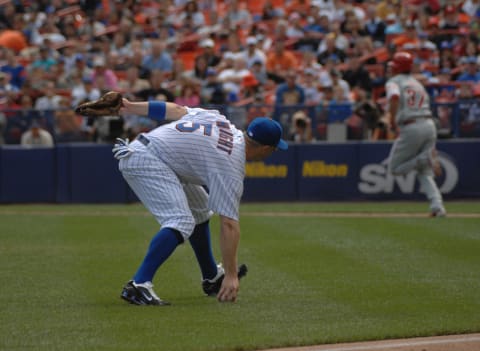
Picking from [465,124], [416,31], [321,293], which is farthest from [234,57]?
[321,293]

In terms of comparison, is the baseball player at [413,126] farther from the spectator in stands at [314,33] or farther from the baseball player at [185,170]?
the spectator in stands at [314,33]

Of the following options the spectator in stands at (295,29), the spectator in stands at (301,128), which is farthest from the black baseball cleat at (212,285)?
the spectator in stands at (295,29)

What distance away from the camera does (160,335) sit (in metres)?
5.95

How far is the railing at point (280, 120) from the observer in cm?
1544

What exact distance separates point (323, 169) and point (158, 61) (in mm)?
4723

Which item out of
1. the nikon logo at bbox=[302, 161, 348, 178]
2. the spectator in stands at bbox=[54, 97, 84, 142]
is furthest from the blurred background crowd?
the nikon logo at bbox=[302, 161, 348, 178]

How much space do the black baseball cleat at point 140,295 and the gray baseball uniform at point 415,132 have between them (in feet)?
20.5

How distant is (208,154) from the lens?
22.6ft

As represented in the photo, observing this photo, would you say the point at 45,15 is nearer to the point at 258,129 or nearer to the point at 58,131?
the point at 58,131

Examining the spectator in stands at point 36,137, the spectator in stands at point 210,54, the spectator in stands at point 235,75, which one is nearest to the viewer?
the spectator in stands at point 36,137

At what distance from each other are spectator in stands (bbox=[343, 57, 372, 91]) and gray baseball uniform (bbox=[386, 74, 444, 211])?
15.9 ft

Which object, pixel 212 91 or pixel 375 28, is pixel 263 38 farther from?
pixel 212 91

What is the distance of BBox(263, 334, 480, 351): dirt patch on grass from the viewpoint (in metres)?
5.65

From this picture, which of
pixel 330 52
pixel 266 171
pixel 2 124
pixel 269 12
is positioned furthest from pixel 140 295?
pixel 269 12
